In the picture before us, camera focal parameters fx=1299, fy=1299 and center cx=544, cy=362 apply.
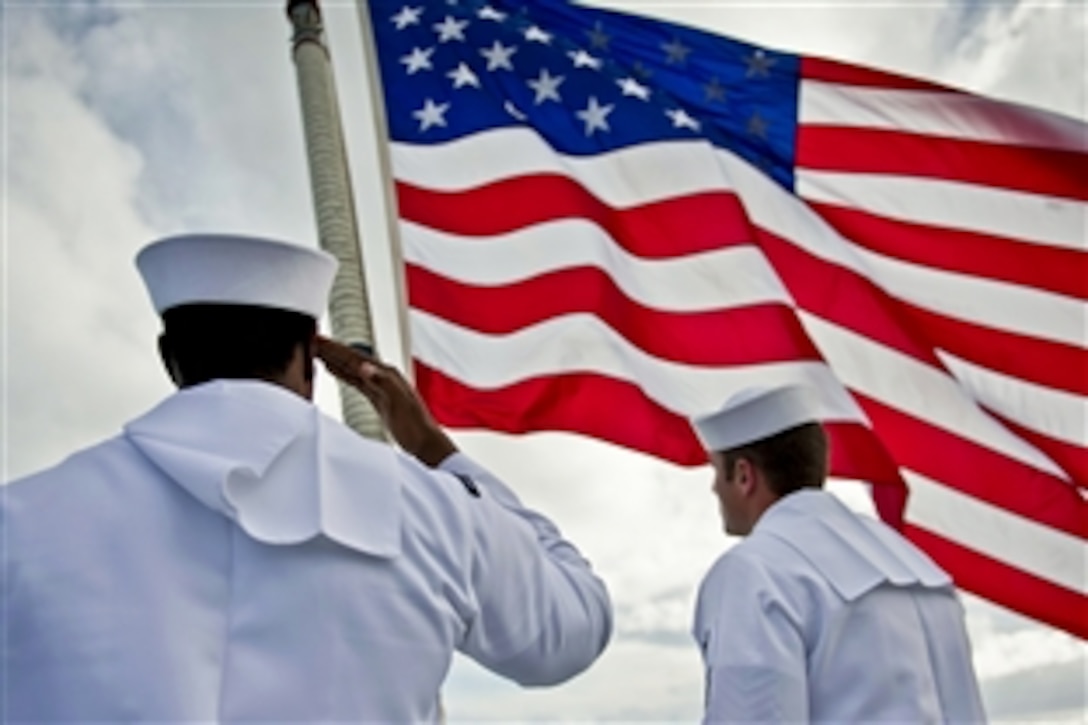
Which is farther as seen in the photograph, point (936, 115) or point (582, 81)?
point (582, 81)

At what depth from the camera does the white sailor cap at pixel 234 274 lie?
2.38 m

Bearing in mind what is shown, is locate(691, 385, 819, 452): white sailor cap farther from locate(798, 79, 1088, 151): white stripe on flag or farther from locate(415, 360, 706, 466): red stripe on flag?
locate(798, 79, 1088, 151): white stripe on flag

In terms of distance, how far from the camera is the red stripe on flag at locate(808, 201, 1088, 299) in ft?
23.6

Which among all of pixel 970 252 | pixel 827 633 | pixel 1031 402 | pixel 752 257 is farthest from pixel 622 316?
pixel 827 633

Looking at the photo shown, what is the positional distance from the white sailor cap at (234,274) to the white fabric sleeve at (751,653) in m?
1.69

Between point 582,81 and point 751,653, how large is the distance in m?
4.88

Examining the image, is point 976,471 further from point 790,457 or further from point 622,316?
point 790,457

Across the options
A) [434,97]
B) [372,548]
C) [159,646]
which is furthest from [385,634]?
[434,97]

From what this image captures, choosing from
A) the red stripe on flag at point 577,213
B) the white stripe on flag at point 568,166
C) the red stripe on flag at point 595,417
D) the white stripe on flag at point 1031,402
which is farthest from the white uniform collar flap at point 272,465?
the white stripe on flag at point 1031,402

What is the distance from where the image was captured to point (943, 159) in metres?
7.57

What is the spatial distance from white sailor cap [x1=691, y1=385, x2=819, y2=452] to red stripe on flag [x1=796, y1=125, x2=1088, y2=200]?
331 centimetres

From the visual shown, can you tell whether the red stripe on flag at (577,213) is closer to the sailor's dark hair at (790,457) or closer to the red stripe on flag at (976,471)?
the red stripe on flag at (976,471)

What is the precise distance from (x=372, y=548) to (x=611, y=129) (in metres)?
5.78

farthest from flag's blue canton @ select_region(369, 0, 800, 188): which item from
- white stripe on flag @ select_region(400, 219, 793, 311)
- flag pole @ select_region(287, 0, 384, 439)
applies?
white stripe on flag @ select_region(400, 219, 793, 311)
